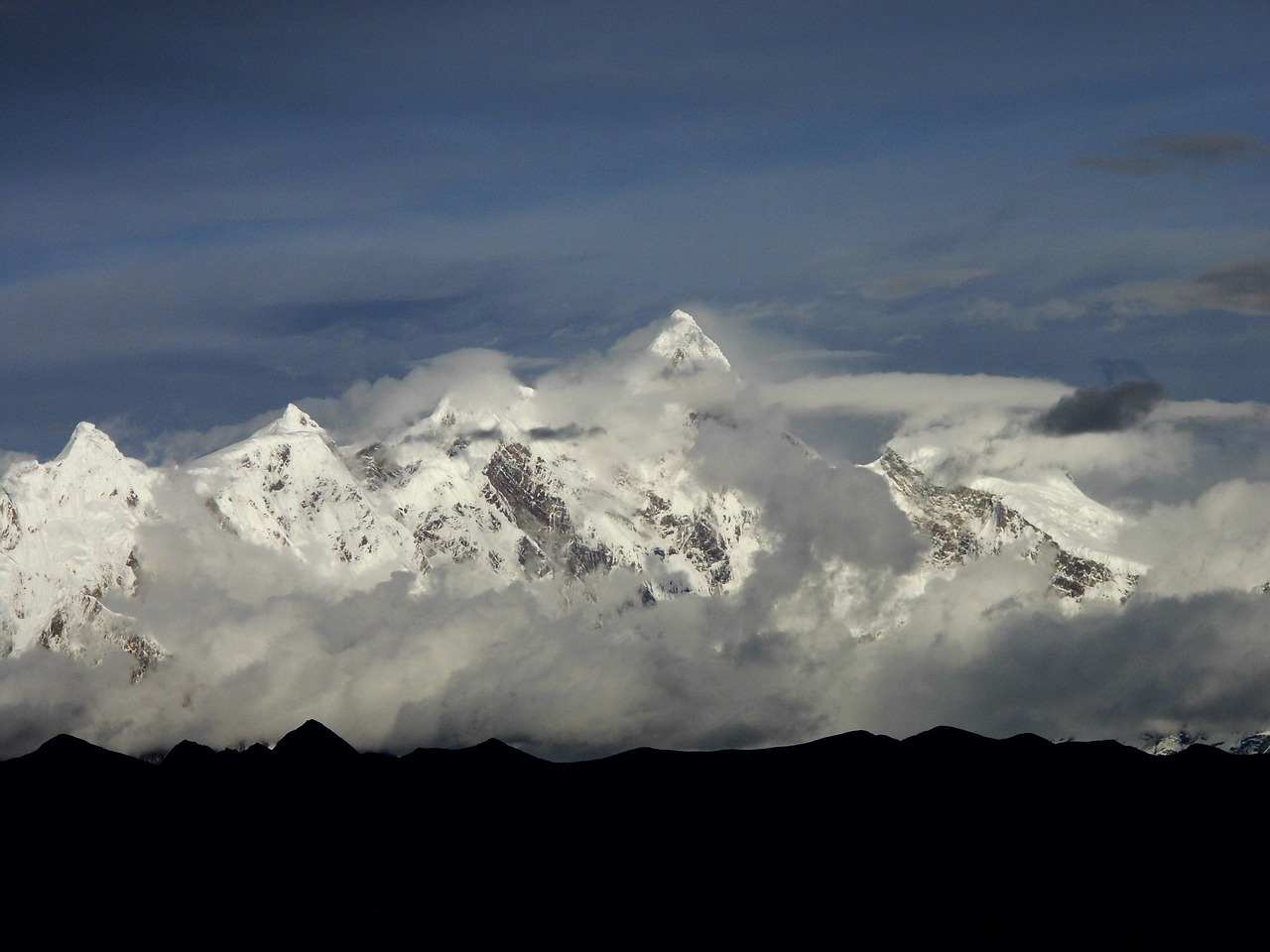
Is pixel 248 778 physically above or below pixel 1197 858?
above

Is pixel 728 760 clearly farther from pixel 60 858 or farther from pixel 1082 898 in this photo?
pixel 60 858

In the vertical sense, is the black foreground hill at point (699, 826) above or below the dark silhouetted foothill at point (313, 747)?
below

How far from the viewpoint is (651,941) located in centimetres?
11875

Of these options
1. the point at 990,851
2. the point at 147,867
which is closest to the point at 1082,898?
the point at 990,851

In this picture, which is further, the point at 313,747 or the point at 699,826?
the point at 313,747

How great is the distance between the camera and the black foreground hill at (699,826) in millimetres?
120438

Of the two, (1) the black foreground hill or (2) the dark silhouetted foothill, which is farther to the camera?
(2) the dark silhouetted foothill

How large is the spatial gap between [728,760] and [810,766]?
7149 mm

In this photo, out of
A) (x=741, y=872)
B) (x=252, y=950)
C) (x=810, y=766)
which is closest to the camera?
(x=252, y=950)

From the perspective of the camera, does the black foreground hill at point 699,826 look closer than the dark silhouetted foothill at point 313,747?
Yes

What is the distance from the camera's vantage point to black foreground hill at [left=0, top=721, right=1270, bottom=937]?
120438 millimetres

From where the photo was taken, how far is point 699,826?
132500 mm

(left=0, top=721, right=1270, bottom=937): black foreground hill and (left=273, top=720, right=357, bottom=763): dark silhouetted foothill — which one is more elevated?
(left=273, top=720, right=357, bottom=763): dark silhouetted foothill

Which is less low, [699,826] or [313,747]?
[313,747]
